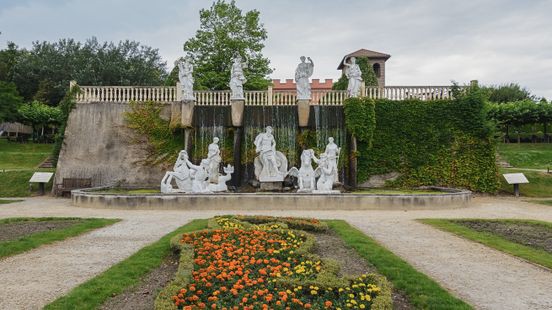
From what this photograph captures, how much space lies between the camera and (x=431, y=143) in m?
23.2

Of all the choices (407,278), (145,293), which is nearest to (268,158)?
(407,278)

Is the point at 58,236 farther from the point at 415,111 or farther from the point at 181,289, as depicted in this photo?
the point at 415,111

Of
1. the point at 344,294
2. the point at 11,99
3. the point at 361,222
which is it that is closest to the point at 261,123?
the point at 361,222

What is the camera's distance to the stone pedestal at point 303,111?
73.4 ft

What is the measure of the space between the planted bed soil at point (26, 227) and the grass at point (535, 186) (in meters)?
20.7

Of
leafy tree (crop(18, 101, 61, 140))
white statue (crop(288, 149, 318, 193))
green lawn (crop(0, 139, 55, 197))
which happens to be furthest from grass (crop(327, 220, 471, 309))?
leafy tree (crop(18, 101, 61, 140))

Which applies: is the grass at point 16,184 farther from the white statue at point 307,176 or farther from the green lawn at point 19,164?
the white statue at point 307,176

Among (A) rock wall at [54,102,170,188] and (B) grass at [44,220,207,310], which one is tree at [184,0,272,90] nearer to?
(A) rock wall at [54,102,170,188]

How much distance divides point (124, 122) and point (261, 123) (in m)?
7.79

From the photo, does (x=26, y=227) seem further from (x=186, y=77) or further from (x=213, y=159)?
(x=186, y=77)

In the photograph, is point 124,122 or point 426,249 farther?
point 124,122

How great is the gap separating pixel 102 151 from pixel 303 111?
1127 centimetres

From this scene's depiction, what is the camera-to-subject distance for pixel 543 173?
24016 millimetres

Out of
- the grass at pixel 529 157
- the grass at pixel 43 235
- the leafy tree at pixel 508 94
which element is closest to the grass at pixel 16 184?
the grass at pixel 43 235
